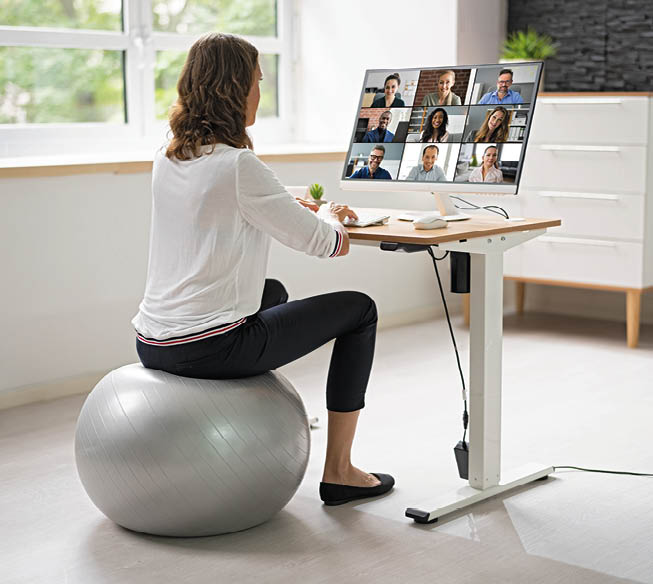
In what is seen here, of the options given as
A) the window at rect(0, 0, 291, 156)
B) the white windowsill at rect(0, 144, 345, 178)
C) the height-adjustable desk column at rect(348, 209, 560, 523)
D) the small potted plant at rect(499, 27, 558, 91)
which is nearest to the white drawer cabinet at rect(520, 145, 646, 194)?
the small potted plant at rect(499, 27, 558, 91)

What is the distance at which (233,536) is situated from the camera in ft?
7.49

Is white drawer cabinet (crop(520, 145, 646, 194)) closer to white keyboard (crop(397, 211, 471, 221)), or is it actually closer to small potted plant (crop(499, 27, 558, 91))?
small potted plant (crop(499, 27, 558, 91))

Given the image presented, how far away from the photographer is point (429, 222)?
237 cm

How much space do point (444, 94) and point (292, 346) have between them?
2.69 ft

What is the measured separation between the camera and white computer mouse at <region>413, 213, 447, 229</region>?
2.36m

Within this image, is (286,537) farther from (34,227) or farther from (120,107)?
(120,107)

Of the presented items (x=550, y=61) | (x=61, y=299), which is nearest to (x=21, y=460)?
(x=61, y=299)

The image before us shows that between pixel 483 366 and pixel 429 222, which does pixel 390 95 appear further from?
pixel 483 366

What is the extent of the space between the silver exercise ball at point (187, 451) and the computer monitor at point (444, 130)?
2.36ft

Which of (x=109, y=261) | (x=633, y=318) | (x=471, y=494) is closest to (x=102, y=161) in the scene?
(x=109, y=261)

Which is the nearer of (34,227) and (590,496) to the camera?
(590,496)

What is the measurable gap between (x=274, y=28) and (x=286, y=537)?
322cm

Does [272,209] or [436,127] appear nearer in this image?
[272,209]

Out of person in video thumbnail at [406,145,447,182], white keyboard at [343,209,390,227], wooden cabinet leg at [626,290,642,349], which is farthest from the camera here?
wooden cabinet leg at [626,290,642,349]
